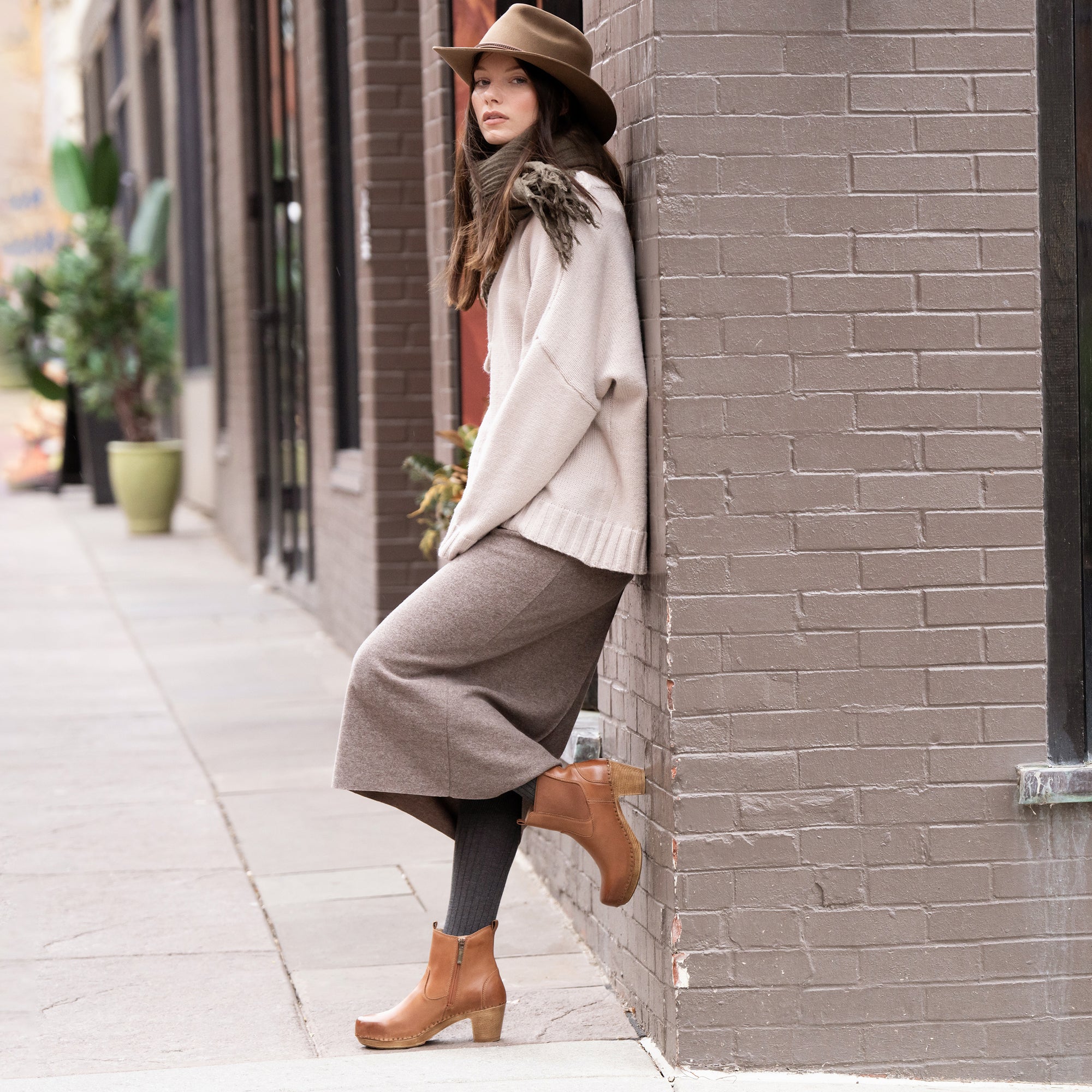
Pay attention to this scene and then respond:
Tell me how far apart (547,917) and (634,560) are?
154 centimetres

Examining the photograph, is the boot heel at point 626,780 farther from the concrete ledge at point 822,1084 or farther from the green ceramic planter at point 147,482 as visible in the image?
the green ceramic planter at point 147,482

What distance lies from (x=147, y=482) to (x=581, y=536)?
1130 cm

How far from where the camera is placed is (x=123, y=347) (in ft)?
47.7

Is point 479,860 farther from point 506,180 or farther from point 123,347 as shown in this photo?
point 123,347

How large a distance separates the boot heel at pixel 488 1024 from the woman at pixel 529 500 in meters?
0.10

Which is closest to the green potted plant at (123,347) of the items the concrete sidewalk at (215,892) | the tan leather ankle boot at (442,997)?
the concrete sidewalk at (215,892)

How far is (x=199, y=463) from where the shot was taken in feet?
51.6

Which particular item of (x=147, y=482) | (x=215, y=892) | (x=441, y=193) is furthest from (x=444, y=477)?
(x=147, y=482)

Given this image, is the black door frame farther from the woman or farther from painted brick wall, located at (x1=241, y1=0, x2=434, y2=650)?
the woman

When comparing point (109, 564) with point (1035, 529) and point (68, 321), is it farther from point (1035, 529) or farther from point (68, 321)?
point (1035, 529)

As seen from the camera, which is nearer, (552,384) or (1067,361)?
(552,384)

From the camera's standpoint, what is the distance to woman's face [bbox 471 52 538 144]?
3.42m

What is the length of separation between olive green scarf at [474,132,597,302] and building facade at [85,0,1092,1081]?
15cm

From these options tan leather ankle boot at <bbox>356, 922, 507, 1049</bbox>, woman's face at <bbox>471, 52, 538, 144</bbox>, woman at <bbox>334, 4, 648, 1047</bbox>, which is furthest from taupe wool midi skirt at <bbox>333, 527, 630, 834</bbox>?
woman's face at <bbox>471, 52, 538, 144</bbox>
